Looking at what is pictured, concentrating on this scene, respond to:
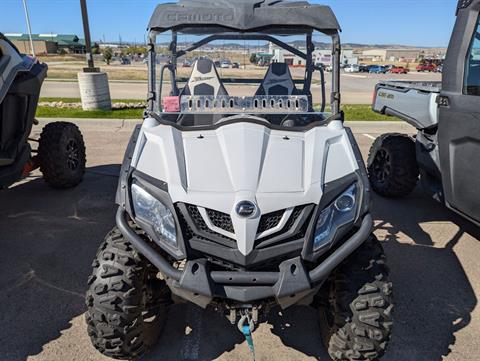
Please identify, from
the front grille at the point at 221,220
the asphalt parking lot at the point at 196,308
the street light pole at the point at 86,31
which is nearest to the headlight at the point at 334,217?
the front grille at the point at 221,220

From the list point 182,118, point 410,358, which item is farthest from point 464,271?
point 182,118

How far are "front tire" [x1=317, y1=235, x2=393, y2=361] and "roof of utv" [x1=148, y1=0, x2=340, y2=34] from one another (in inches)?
65.7

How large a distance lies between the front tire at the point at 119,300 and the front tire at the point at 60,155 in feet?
9.56

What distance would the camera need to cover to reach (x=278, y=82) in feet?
12.2

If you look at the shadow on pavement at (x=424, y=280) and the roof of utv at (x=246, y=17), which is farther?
the roof of utv at (x=246, y=17)

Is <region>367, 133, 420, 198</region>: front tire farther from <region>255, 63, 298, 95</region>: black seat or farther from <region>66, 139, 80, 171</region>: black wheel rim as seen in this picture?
<region>66, 139, 80, 171</region>: black wheel rim

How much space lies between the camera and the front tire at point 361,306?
7.03 feet

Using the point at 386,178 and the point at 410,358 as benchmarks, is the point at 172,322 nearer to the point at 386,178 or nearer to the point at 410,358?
the point at 410,358

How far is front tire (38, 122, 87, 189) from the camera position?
15.9ft

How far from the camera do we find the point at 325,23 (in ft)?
9.75

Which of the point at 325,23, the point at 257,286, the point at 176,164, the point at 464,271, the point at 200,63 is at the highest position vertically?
the point at 325,23

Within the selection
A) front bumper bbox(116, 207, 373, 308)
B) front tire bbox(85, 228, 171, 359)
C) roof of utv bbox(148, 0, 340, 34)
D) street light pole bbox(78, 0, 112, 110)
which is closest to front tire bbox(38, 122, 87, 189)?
roof of utv bbox(148, 0, 340, 34)

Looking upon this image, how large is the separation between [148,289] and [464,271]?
2.73m

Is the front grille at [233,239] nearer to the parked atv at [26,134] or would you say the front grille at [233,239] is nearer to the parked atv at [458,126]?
the parked atv at [458,126]
